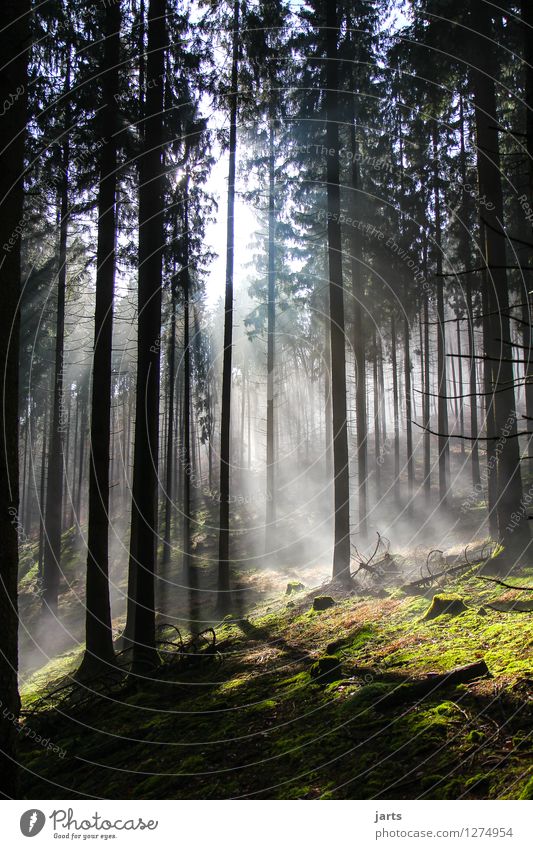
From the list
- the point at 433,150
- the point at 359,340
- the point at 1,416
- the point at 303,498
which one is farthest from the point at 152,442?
the point at 303,498

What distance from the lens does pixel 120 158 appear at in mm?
9938

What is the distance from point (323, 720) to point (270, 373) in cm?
1844

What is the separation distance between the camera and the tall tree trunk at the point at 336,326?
12008 millimetres

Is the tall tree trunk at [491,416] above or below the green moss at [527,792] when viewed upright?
above

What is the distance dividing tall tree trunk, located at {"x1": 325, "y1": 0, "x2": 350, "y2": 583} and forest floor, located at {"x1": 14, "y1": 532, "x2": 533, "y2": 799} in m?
4.28

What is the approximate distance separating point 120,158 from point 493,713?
11225 mm

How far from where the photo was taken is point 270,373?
21.8 m

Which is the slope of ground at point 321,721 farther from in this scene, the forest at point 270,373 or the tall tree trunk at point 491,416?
the tall tree trunk at point 491,416

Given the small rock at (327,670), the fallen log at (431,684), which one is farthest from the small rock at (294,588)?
the fallen log at (431,684)

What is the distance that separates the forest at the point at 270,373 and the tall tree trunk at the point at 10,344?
2cm

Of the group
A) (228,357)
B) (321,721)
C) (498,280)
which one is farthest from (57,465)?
(321,721)

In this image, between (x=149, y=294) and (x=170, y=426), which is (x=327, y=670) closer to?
(x=149, y=294)

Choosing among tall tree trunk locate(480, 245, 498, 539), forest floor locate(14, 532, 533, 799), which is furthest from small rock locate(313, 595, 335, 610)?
tall tree trunk locate(480, 245, 498, 539)

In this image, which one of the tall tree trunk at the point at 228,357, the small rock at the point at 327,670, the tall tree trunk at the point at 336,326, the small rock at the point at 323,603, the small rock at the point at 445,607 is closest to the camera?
the small rock at the point at 327,670
